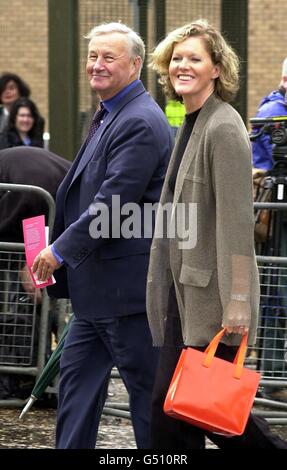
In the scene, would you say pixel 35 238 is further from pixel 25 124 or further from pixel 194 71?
pixel 25 124

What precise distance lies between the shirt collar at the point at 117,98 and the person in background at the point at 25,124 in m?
4.81

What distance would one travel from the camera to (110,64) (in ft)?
16.4

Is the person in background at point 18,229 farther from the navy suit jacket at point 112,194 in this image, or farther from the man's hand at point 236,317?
the man's hand at point 236,317

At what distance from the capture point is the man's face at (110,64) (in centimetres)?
499

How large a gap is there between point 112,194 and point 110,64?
617 mm

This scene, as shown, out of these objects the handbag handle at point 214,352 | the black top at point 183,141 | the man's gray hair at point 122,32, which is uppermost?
the man's gray hair at point 122,32

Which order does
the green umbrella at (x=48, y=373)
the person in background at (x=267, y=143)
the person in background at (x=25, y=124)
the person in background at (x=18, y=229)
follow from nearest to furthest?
the green umbrella at (x=48, y=373) < the person in background at (x=18, y=229) < the person in background at (x=267, y=143) < the person in background at (x=25, y=124)

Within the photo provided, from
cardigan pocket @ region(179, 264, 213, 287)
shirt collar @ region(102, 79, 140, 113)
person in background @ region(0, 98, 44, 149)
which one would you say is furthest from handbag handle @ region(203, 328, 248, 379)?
person in background @ region(0, 98, 44, 149)

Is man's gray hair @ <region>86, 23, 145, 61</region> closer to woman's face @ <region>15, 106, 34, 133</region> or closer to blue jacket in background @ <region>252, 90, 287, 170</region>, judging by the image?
blue jacket in background @ <region>252, 90, 287, 170</region>

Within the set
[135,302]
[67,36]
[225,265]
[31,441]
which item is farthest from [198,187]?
[67,36]

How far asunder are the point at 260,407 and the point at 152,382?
214 cm

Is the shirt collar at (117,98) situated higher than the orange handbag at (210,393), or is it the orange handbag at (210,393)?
the shirt collar at (117,98)

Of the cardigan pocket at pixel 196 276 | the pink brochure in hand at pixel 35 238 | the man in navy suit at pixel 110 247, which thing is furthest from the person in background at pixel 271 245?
the cardigan pocket at pixel 196 276

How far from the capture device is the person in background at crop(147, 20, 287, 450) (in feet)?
14.2
